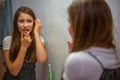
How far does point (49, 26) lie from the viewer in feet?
5.01

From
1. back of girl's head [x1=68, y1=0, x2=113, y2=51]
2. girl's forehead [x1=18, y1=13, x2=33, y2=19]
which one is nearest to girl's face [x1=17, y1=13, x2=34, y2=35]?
girl's forehead [x1=18, y1=13, x2=33, y2=19]

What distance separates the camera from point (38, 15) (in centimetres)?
155

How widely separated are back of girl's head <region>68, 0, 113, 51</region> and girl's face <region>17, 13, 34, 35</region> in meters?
0.73

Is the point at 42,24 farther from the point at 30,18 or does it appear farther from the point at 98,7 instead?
the point at 98,7

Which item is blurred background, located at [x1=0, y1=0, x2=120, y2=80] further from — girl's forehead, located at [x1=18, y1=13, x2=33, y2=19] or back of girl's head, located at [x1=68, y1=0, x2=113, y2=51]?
back of girl's head, located at [x1=68, y1=0, x2=113, y2=51]

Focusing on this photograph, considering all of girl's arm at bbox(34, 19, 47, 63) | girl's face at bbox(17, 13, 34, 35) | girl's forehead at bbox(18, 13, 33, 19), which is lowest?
girl's arm at bbox(34, 19, 47, 63)

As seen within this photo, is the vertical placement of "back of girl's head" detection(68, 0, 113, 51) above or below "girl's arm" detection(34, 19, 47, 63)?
above

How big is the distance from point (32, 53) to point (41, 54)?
0.20ft

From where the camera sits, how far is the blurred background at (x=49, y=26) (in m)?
1.49

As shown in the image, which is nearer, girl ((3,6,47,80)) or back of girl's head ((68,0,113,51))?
back of girl's head ((68,0,113,51))

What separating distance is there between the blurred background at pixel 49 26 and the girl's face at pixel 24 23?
86 mm

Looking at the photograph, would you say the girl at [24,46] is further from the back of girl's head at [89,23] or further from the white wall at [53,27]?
the back of girl's head at [89,23]

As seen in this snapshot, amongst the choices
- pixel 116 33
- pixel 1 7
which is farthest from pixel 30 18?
pixel 116 33

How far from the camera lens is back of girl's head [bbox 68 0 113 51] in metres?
0.76
